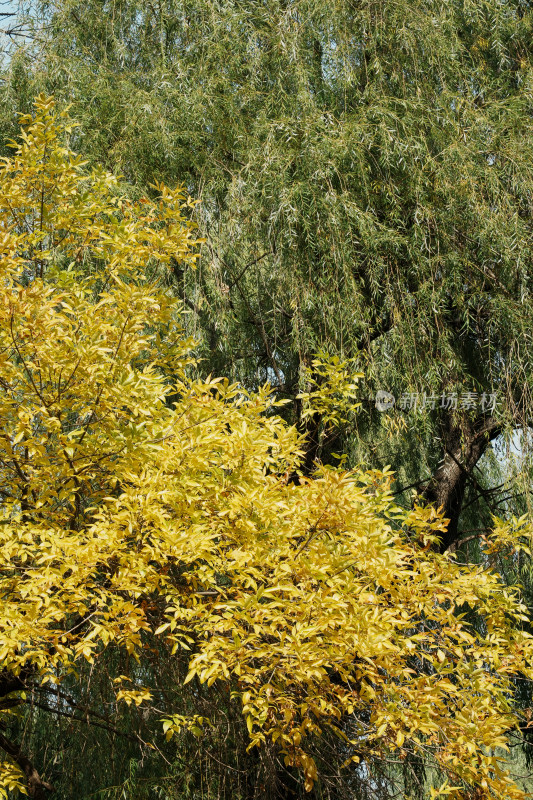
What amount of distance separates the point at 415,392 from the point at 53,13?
312cm

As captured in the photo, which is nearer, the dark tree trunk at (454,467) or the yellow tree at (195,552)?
the yellow tree at (195,552)

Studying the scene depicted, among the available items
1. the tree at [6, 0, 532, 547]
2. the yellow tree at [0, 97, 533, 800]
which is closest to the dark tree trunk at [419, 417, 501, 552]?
the tree at [6, 0, 532, 547]

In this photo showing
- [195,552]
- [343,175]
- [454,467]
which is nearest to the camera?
[195,552]

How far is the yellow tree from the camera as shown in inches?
80.4

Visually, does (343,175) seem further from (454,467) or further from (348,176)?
(454,467)

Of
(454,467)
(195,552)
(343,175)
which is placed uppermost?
(343,175)

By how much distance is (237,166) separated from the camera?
3.86 metres

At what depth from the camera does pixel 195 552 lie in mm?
2076

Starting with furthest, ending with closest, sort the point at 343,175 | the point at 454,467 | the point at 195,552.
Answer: the point at 454,467, the point at 343,175, the point at 195,552

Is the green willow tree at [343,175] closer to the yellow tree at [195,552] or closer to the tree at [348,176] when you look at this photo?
the tree at [348,176]

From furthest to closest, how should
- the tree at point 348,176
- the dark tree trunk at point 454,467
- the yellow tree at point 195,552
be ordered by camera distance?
1. the dark tree trunk at point 454,467
2. the tree at point 348,176
3. the yellow tree at point 195,552

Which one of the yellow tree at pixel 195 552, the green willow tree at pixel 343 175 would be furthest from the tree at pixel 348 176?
the yellow tree at pixel 195 552

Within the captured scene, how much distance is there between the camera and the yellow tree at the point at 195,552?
2.04m

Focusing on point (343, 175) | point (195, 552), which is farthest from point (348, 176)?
point (195, 552)
